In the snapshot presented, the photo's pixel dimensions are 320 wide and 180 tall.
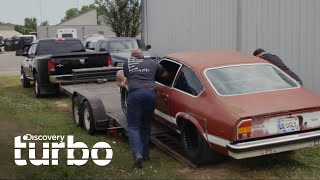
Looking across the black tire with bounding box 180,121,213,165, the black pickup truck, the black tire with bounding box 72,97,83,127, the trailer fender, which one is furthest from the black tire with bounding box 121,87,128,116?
the black pickup truck

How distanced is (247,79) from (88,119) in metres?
3.42

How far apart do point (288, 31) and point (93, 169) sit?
581cm

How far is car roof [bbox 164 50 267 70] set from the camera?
6996 mm

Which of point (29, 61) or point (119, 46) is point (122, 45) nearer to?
point (119, 46)

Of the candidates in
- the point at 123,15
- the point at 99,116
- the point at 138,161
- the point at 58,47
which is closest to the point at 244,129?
the point at 138,161

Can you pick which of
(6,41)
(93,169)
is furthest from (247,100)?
(6,41)

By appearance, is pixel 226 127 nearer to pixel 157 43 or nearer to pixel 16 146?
pixel 16 146

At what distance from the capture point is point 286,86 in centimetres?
681

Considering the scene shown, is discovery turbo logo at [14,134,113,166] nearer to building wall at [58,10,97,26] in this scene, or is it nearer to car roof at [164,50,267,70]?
car roof at [164,50,267,70]

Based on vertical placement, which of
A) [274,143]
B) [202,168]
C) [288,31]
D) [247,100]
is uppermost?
[288,31]

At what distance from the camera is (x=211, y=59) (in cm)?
724

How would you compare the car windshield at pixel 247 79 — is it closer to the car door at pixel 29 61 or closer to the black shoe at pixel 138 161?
the black shoe at pixel 138 161

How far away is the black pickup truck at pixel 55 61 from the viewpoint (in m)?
12.9

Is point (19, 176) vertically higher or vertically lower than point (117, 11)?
lower
